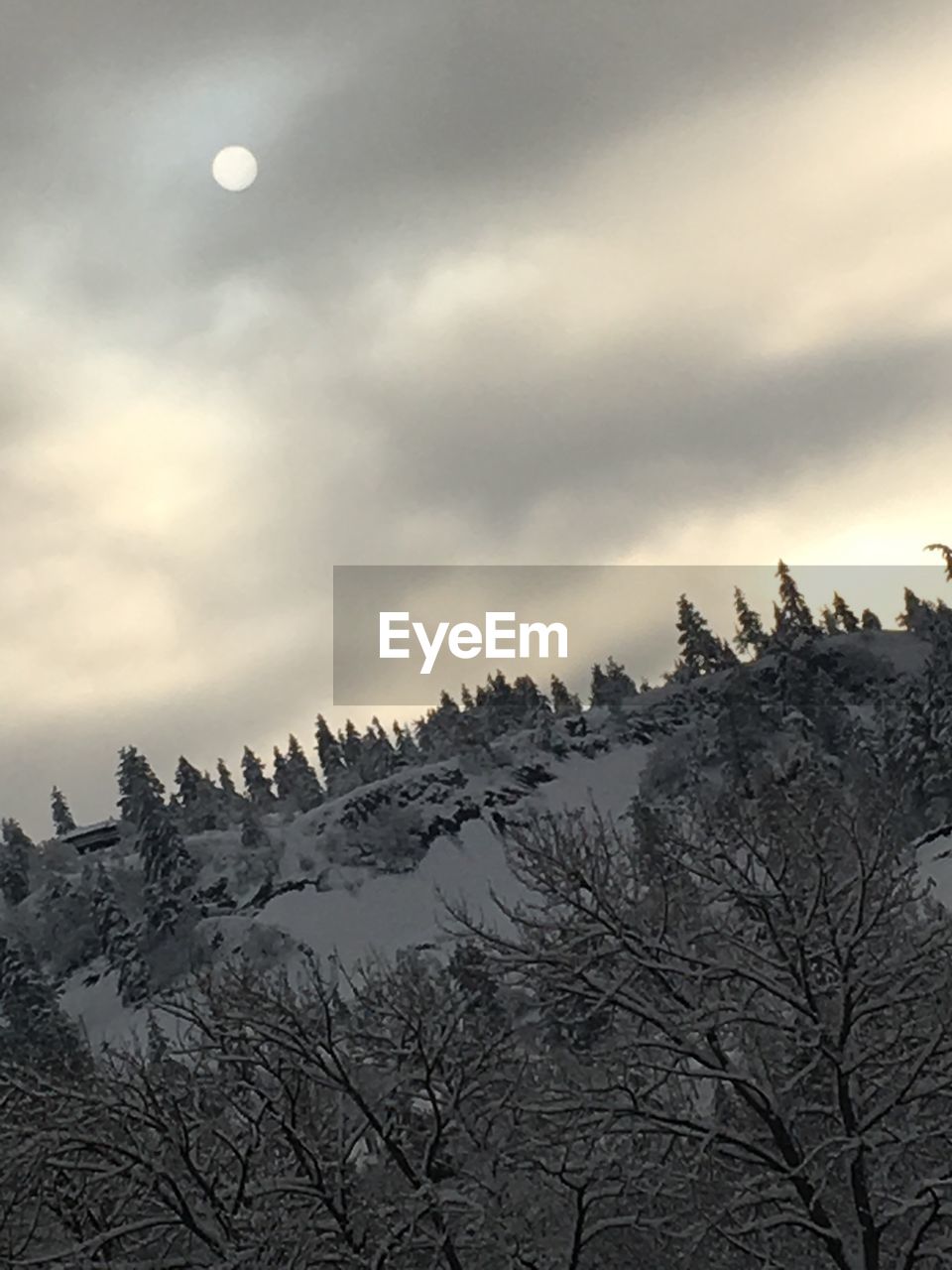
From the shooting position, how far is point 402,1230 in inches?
524

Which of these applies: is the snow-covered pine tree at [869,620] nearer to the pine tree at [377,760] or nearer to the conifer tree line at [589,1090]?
the pine tree at [377,760]

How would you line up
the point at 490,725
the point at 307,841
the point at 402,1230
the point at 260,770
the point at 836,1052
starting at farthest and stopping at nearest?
the point at 260,770, the point at 490,725, the point at 307,841, the point at 402,1230, the point at 836,1052

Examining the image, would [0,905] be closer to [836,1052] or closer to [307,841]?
[307,841]

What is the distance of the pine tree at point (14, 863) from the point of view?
11781 cm

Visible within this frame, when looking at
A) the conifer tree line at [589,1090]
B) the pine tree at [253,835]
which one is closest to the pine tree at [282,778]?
the pine tree at [253,835]

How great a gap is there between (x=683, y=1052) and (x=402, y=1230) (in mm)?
3755

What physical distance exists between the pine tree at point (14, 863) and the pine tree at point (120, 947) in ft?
86.0

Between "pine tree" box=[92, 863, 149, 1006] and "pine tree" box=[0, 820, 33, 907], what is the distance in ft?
86.0

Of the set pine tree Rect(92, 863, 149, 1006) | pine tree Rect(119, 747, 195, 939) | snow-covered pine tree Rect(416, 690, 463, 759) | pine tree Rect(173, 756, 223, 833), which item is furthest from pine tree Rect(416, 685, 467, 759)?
pine tree Rect(92, 863, 149, 1006)

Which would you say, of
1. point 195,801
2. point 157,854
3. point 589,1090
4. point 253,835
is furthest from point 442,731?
point 589,1090

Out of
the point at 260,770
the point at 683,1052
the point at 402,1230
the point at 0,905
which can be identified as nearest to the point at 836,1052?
the point at 683,1052

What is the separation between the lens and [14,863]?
396 feet

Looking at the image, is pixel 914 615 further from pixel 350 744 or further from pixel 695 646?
pixel 350 744

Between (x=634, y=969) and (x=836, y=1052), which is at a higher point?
(x=634, y=969)
